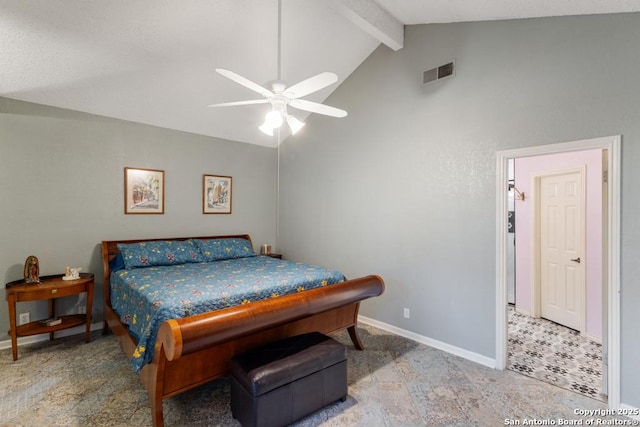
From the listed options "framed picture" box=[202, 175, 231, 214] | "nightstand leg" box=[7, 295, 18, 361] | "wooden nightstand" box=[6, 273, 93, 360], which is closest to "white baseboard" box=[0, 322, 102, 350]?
"wooden nightstand" box=[6, 273, 93, 360]

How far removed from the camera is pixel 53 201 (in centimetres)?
347

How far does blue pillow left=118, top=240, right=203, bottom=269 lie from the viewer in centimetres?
361

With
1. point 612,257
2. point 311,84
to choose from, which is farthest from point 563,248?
point 311,84

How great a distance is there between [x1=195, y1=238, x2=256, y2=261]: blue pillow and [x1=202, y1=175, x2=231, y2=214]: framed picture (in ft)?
1.76

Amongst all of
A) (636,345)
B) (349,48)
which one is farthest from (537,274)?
(349,48)

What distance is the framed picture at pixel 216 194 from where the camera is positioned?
462 cm

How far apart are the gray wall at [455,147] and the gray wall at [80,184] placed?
177 centimetres

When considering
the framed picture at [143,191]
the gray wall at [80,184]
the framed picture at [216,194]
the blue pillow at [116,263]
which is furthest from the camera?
the framed picture at [216,194]

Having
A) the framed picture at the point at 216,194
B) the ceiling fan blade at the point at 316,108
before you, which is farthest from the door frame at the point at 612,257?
the framed picture at the point at 216,194

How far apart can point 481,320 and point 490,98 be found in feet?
6.88

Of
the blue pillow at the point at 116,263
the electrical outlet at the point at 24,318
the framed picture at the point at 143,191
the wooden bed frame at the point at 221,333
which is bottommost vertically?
the electrical outlet at the point at 24,318

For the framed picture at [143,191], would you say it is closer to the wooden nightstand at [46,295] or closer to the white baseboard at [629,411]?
the wooden nightstand at [46,295]

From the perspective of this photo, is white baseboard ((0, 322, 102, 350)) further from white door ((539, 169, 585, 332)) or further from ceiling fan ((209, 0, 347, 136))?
white door ((539, 169, 585, 332))

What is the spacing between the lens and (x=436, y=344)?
131 inches
